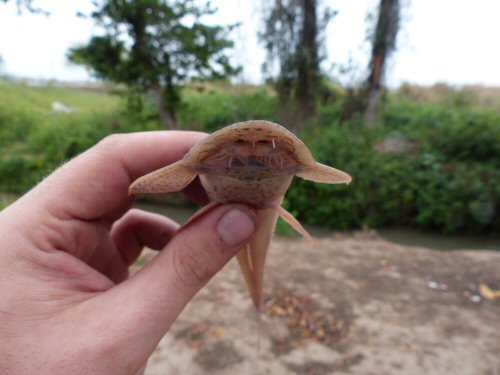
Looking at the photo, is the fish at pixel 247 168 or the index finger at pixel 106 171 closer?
the fish at pixel 247 168

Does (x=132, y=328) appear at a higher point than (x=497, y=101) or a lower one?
higher

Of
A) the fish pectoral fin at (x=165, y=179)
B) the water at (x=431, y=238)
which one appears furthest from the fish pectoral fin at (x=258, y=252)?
the water at (x=431, y=238)

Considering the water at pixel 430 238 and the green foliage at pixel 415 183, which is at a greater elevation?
the green foliage at pixel 415 183

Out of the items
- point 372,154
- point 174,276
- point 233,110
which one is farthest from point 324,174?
point 233,110

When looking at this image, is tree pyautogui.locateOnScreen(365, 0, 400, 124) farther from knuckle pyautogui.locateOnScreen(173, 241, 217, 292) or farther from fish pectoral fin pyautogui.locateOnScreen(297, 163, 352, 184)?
knuckle pyautogui.locateOnScreen(173, 241, 217, 292)

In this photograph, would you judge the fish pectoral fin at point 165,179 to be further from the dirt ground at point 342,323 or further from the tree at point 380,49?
the tree at point 380,49

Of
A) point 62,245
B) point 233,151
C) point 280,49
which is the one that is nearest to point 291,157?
point 233,151

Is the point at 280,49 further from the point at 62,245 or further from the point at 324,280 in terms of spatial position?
the point at 62,245
